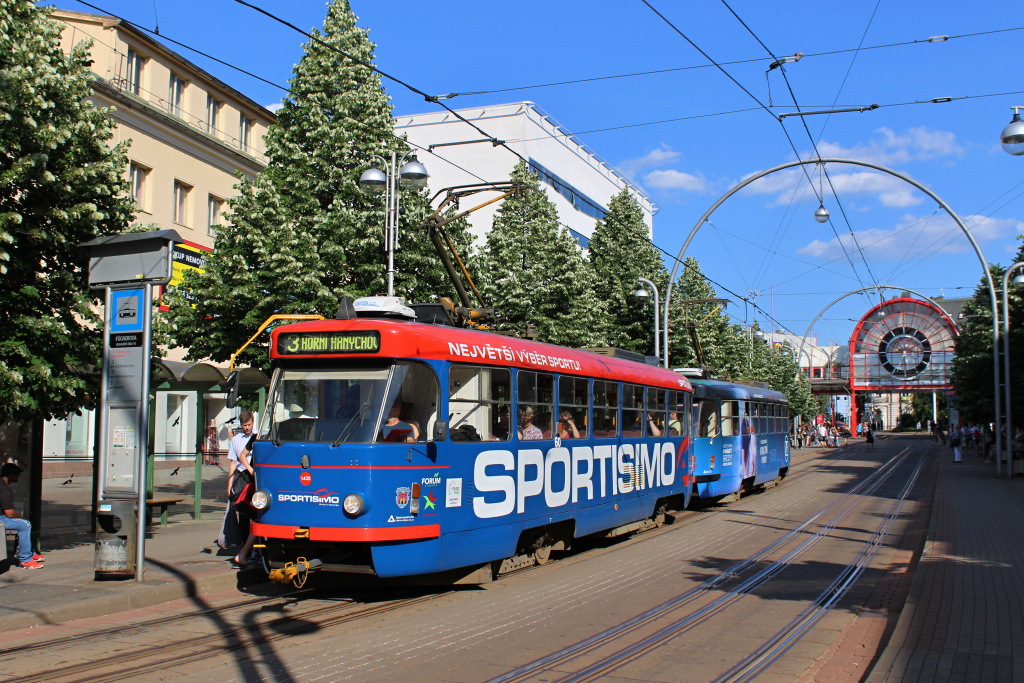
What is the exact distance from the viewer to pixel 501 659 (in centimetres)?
724

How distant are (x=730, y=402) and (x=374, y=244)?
926 cm

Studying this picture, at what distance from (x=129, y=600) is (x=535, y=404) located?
5101mm

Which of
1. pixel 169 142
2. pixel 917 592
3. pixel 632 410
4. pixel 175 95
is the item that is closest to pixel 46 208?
pixel 632 410

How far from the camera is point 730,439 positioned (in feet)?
70.6

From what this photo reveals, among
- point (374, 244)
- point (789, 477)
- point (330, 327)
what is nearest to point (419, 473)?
point (330, 327)

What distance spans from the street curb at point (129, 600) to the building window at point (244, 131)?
27827mm

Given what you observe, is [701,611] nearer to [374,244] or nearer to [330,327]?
[330,327]

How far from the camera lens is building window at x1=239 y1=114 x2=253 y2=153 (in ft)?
115

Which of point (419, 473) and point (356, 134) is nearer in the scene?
point (419, 473)

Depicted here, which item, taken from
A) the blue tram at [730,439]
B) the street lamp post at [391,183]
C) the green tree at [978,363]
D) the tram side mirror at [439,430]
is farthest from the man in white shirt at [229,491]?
the green tree at [978,363]

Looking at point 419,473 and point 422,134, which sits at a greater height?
point 422,134

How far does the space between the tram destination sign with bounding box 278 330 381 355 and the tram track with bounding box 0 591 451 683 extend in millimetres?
2636

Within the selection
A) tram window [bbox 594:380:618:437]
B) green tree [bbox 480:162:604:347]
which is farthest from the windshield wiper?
green tree [bbox 480:162:604:347]

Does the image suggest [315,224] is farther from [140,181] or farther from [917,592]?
[140,181]
